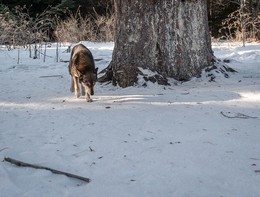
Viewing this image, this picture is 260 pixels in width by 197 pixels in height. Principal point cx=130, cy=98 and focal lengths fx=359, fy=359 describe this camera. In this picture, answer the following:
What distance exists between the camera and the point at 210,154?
10.3 ft

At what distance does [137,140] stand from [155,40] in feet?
10.4

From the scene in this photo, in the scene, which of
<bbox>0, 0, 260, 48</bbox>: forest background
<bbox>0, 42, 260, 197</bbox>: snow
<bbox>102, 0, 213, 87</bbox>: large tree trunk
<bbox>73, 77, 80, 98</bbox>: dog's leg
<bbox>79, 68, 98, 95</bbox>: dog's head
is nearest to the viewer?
<bbox>0, 42, 260, 197</bbox>: snow

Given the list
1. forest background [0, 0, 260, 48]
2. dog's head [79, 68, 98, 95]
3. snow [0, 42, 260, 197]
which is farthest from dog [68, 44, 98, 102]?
forest background [0, 0, 260, 48]

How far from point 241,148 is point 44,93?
3791 mm

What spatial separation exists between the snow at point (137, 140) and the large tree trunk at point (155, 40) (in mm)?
332

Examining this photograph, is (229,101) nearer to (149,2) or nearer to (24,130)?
(149,2)

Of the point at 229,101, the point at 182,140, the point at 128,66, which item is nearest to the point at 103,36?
the point at 128,66

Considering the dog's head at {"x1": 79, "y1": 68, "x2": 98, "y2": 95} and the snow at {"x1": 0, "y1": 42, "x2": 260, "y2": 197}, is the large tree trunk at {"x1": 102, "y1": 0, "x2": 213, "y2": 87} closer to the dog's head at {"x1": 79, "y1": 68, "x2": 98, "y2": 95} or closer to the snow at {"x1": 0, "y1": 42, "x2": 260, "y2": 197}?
the snow at {"x1": 0, "y1": 42, "x2": 260, "y2": 197}

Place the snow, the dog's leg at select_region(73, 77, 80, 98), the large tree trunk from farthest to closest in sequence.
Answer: the large tree trunk < the dog's leg at select_region(73, 77, 80, 98) < the snow

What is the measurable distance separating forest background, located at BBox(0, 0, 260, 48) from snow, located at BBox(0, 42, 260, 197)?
616 centimetres

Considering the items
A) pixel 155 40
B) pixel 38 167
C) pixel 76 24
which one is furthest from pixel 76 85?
pixel 76 24

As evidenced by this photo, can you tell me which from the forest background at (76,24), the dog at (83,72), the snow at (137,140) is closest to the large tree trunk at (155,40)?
the snow at (137,140)

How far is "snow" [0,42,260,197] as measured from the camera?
2.59 metres

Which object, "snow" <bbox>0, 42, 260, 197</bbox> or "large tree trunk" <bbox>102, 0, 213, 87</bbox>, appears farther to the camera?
"large tree trunk" <bbox>102, 0, 213, 87</bbox>
